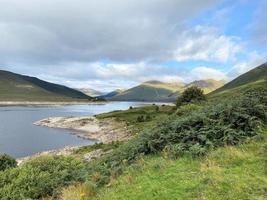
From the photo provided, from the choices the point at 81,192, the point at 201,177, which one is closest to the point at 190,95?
the point at 81,192

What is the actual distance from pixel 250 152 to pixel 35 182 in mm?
9783

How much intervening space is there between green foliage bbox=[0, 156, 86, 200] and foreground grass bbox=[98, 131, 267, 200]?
11.3ft

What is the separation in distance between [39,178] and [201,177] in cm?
857

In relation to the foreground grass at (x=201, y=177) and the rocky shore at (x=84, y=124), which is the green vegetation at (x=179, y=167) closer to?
the foreground grass at (x=201, y=177)

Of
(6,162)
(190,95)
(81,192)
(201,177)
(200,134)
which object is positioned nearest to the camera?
(201,177)

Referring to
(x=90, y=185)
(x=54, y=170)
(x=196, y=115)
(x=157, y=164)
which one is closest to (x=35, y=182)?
(x=54, y=170)

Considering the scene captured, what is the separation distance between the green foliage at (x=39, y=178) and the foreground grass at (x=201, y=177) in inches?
136

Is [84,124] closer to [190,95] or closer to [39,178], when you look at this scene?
[190,95]

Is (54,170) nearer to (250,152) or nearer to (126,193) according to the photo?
(126,193)

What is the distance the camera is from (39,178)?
1642 centimetres

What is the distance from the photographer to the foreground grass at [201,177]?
10.0 m

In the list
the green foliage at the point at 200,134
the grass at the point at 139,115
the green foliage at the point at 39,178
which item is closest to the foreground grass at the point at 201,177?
the green foliage at the point at 200,134

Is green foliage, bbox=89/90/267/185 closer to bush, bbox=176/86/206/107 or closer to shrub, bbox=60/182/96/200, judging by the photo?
shrub, bbox=60/182/96/200

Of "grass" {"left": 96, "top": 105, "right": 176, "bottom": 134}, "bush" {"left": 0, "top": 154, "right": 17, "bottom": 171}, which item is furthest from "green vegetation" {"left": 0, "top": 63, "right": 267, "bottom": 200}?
"grass" {"left": 96, "top": 105, "right": 176, "bottom": 134}
